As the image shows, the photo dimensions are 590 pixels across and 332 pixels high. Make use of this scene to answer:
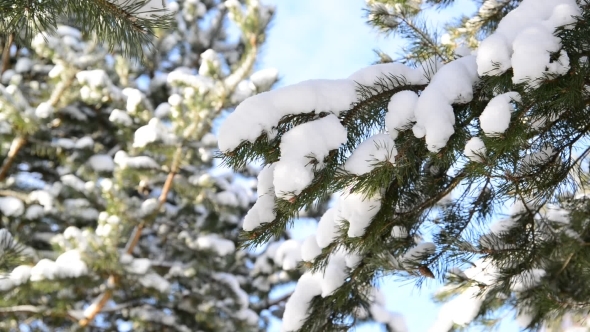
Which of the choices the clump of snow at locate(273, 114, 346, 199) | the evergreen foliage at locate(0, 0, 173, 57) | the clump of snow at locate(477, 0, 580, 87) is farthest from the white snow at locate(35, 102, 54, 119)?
the clump of snow at locate(477, 0, 580, 87)

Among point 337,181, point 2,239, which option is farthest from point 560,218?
point 2,239

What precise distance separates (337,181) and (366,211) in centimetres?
41

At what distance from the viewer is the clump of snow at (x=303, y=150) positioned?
1.55 m

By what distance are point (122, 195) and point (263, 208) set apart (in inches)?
171

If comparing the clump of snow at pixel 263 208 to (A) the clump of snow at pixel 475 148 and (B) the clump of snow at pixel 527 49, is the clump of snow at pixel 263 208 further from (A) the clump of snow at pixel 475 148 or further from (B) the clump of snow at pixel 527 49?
(B) the clump of snow at pixel 527 49

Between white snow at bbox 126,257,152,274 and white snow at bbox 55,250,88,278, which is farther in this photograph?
white snow at bbox 126,257,152,274

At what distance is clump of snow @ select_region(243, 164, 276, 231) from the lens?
1.74 meters

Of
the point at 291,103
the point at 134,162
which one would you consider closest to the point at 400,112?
the point at 291,103

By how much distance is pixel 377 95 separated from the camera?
185 cm

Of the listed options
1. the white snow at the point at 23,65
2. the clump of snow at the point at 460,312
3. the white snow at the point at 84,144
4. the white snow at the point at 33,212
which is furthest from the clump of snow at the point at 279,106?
the white snow at the point at 23,65

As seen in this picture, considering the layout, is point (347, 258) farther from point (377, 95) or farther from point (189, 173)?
point (189, 173)

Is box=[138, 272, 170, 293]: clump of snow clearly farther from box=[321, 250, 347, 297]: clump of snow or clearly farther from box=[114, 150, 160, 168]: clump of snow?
box=[321, 250, 347, 297]: clump of snow

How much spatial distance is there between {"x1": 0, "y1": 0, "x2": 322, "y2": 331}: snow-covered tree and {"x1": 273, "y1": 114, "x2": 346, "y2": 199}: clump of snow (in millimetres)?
3859

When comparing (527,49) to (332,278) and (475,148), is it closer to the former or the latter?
(475,148)
